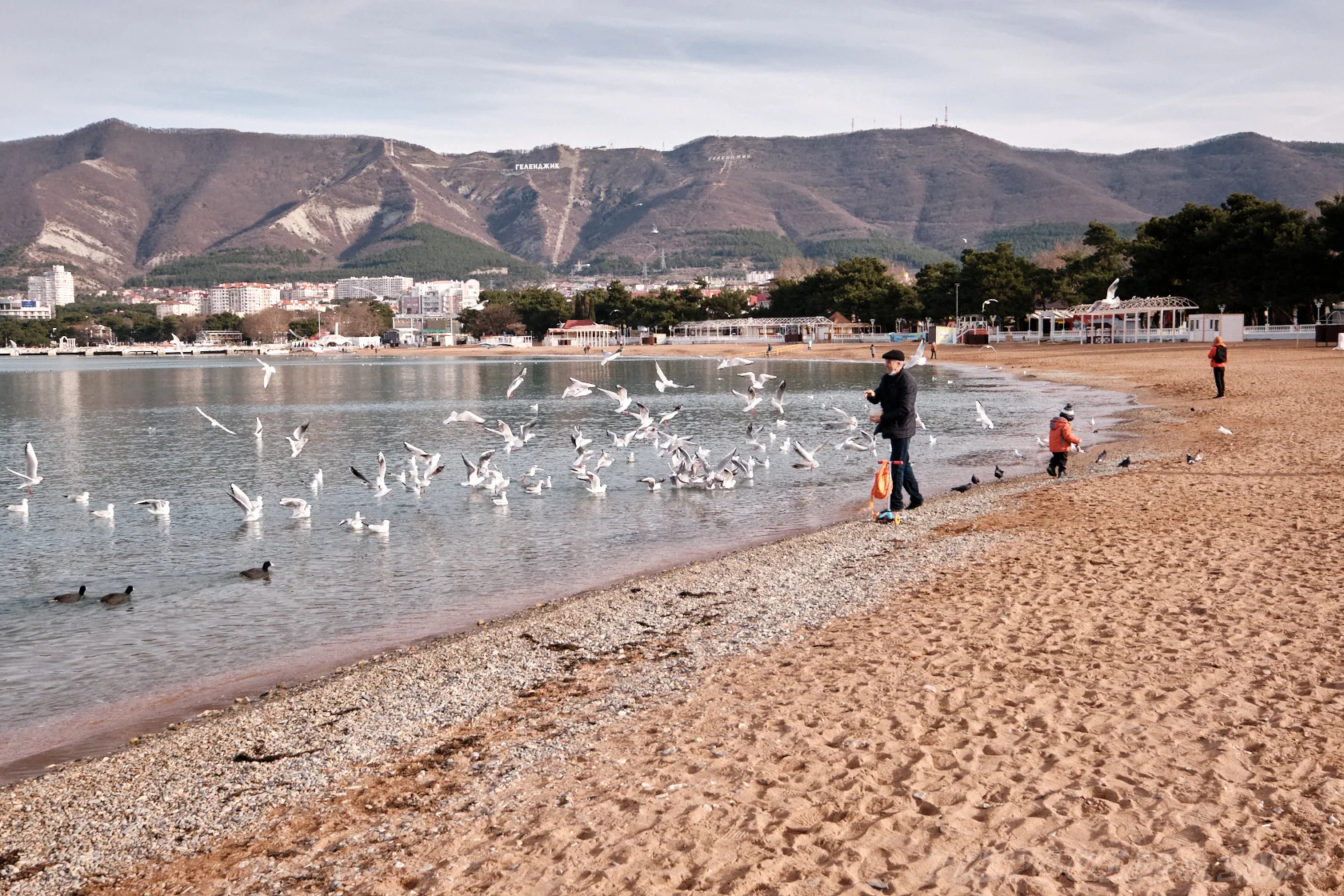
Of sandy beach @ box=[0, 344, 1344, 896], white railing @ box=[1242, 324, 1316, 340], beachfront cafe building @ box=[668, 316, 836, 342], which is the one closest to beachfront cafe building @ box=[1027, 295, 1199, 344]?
white railing @ box=[1242, 324, 1316, 340]

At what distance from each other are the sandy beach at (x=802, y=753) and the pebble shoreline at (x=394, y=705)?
0.11 ft

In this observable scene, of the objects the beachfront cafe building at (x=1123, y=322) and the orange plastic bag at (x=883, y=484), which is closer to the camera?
the orange plastic bag at (x=883, y=484)

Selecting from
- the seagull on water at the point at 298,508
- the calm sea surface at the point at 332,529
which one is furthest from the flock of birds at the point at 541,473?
the calm sea surface at the point at 332,529

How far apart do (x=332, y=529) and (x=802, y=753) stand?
13569 millimetres

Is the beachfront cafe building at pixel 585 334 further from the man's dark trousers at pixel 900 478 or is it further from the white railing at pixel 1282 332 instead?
the man's dark trousers at pixel 900 478

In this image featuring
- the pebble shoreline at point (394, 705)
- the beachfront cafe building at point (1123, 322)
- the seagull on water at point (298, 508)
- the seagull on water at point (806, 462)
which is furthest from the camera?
the beachfront cafe building at point (1123, 322)

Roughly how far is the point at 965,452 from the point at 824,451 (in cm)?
356

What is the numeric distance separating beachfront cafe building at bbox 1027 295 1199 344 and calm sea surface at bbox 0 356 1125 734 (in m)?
38.0

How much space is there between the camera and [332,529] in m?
18.0

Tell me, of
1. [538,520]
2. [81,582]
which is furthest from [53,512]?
[538,520]

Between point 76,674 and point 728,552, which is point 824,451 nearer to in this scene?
point 728,552

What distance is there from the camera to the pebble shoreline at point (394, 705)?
6.12 metres

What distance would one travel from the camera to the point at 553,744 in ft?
22.3

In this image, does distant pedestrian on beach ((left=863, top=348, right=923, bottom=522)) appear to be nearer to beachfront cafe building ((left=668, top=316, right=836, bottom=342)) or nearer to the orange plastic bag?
the orange plastic bag
